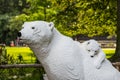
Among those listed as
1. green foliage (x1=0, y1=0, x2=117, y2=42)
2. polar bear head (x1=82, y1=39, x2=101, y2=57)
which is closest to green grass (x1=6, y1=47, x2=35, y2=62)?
green foliage (x1=0, y1=0, x2=117, y2=42)

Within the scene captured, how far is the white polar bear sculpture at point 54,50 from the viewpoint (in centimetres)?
297

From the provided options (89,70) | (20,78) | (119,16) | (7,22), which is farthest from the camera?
(7,22)

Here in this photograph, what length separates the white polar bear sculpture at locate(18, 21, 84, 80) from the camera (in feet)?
9.73

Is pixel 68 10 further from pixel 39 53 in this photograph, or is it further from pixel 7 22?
pixel 7 22

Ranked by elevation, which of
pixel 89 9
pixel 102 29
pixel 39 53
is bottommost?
pixel 102 29

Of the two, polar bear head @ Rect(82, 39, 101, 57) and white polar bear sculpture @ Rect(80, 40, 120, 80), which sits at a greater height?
polar bear head @ Rect(82, 39, 101, 57)

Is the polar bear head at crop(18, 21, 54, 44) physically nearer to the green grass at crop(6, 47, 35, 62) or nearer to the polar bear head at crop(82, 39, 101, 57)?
the polar bear head at crop(82, 39, 101, 57)

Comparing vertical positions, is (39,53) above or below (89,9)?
above

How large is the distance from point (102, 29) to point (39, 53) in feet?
61.2

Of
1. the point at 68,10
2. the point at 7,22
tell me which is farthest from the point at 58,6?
the point at 7,22

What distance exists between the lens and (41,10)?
2112 centimetres

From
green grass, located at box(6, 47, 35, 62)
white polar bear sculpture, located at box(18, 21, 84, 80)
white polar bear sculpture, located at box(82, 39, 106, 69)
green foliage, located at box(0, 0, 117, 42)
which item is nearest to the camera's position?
white polar bear sculpture, located at box(18, 21, 84, 80)

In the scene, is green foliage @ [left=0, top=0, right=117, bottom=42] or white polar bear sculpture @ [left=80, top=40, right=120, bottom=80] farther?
green foliage @ [left=0, top=0, right=117, bottom=42]

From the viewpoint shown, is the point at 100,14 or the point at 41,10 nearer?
the point at 100,14
